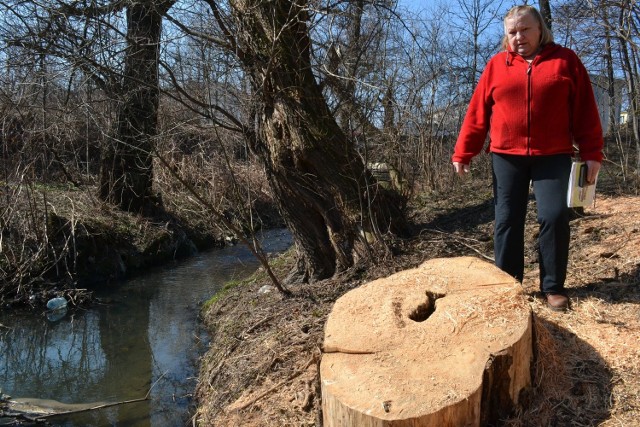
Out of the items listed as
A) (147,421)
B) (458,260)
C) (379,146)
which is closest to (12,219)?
(147,421)

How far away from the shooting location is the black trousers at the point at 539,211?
350 cm

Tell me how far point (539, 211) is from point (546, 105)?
25.0 inches

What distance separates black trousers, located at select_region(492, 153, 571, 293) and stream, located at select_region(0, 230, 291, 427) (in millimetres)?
2729

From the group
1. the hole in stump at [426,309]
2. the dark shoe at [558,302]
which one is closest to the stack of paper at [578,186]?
the dark shoe at [558,302]

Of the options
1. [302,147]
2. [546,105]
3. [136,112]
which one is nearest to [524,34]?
[546,105]

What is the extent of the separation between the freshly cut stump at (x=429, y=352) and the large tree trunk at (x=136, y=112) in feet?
10.9

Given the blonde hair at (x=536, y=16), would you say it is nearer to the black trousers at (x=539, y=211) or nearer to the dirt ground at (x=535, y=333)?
the black trousers at (x=539, y=211)

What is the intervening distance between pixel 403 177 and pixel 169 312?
11.0 ft

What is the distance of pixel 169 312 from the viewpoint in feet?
23.9

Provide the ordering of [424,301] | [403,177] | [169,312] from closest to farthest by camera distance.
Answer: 1. [424,301]
2. [403,177]
3. [169,312]

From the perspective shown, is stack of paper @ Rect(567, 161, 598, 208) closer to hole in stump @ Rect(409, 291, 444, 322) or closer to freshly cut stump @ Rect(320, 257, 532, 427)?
freshly cut stump @ Rect(320, 257, 532, 427)

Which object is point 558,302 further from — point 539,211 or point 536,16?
point 536,16

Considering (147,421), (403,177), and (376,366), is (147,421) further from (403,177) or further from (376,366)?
(403,177)

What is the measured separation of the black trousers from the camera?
11.5 feet
